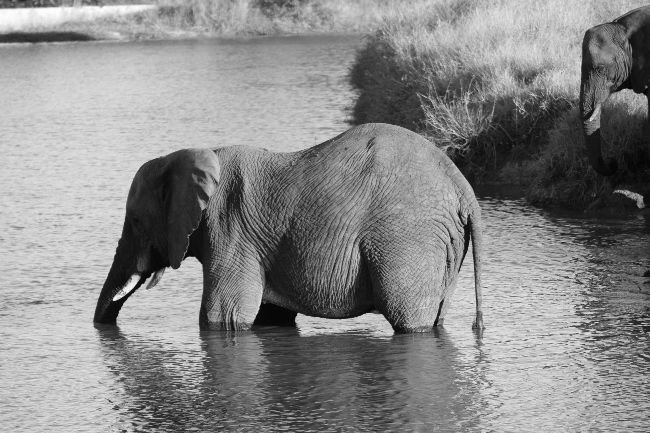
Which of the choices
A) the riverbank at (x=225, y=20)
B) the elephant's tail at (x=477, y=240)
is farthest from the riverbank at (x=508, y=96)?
the riverbank at (x=225, y=20)

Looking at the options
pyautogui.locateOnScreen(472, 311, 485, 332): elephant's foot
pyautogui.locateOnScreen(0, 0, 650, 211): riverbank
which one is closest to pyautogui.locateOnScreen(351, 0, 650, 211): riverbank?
pyautogui.locateOnScreen(0, 0, 650, 211): riverbank

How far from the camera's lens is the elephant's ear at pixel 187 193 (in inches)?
377

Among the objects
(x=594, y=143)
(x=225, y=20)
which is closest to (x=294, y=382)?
(x=594, y=143)

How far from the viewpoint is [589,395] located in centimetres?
866

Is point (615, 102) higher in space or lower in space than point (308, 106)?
higher

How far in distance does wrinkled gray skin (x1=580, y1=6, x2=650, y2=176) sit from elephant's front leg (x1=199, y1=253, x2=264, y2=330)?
545cm

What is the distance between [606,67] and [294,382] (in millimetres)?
6364

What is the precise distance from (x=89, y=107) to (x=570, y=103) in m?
14.0

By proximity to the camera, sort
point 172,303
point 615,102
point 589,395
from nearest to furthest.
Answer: point 589,395, point 172,303, point 615,102

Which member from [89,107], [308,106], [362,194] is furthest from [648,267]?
[89,107]

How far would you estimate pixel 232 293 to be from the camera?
973cm

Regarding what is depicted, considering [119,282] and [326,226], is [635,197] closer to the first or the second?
[326,226]

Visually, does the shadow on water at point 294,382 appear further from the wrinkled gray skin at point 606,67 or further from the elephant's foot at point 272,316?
the wrinkled gray skin at point 606,67

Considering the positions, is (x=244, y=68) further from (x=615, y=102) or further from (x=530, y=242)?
(x=530, y=242)
